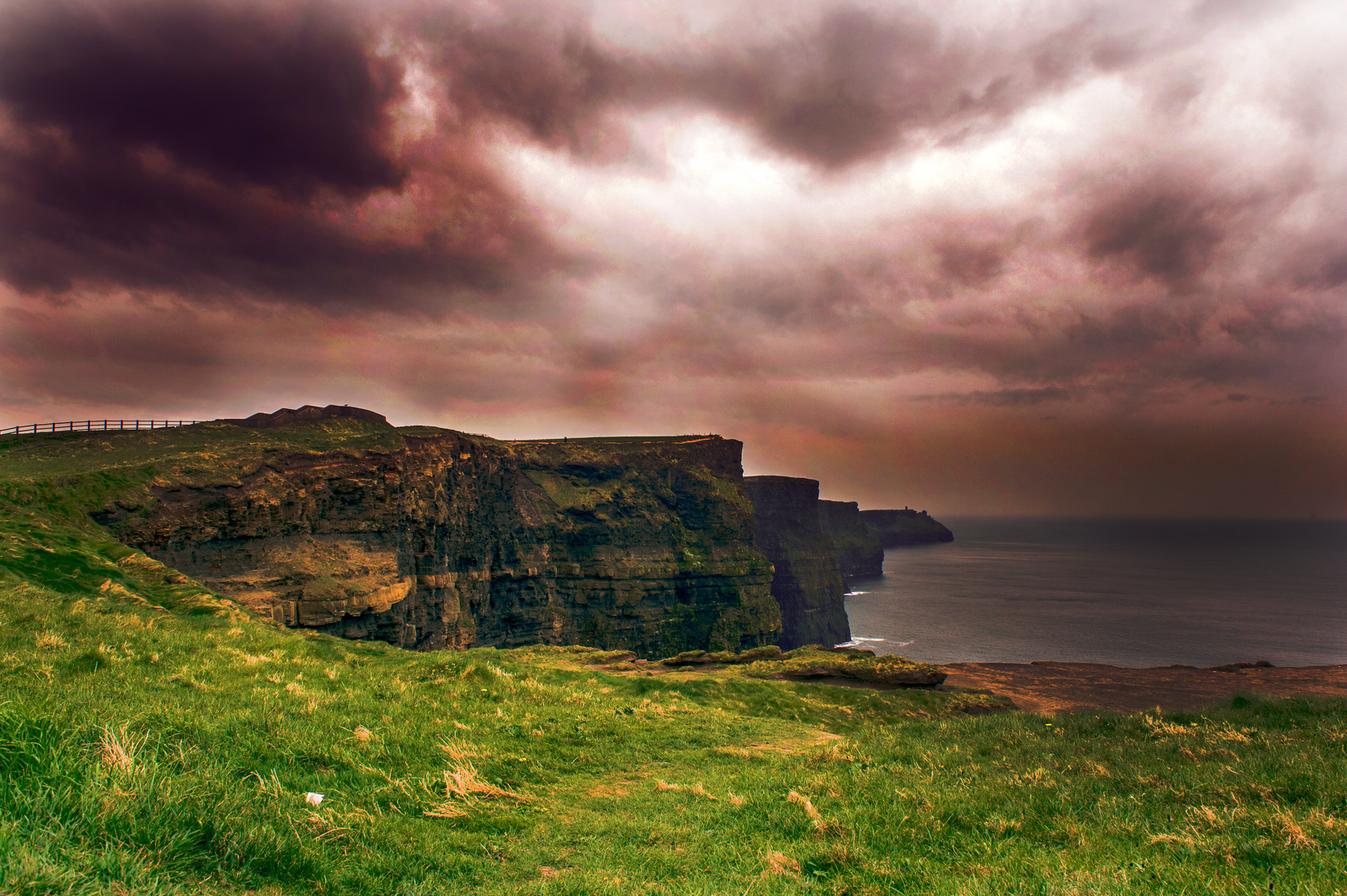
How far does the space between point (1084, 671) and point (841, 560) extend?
163 metres

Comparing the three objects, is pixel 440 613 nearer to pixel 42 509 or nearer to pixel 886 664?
pixel 42 509

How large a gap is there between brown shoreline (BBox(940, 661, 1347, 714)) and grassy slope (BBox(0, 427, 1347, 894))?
9103mm

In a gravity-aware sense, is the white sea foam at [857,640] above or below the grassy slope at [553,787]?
below

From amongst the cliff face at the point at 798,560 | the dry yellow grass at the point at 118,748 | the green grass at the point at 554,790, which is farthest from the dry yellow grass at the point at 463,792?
the cliff face at the point at 798,560

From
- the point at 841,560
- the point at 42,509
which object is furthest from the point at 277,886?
the point at 841,560

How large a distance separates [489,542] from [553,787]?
5978cm

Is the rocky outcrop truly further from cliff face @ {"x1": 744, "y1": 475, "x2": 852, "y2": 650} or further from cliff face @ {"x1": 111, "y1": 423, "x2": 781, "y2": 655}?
cliff face @ {"x1": 744, "y1": 475, "x2": 852, "y2": 650}

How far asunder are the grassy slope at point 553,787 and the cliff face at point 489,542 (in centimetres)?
2438

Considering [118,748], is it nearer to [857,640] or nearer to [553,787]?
[553,787]

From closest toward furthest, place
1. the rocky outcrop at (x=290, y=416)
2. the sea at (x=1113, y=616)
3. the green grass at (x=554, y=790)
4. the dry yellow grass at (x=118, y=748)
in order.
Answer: the green grass at (x=554, y=790) < the dry yellow grass at (x=118, y=748) < the rocky outcrop at (x=290, y=416) < the sea at (x=1113, y=616)

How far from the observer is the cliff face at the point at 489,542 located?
37844 millimetres

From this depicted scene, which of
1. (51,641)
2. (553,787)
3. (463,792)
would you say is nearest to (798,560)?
(553,787)

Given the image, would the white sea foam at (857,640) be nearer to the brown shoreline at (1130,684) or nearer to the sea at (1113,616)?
the sea at (1113,616)

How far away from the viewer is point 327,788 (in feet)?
24.0
